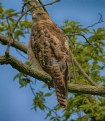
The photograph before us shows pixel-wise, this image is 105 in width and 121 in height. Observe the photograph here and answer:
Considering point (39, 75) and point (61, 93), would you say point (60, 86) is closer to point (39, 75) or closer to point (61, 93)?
point (61, 93)

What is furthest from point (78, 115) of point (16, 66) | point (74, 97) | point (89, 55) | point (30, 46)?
point (16, 66)

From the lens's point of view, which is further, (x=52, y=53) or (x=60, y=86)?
(x=52, y=53)

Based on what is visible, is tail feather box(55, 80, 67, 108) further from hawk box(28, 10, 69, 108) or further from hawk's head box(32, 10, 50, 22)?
hawk's head box(32, 10, 50, 22)

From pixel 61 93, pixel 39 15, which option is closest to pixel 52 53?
pixel 61 93

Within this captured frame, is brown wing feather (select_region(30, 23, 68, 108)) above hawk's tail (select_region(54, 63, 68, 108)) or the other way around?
above

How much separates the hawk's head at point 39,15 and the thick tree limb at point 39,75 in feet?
5.92

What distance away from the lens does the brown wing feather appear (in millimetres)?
7551

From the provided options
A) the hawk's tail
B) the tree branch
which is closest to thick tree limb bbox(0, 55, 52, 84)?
the hawk's tail

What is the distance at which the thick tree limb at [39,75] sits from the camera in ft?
22.5

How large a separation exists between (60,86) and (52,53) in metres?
0.70

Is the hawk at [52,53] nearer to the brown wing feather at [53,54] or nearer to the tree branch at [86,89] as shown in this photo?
the brown wing feather at [53,54]

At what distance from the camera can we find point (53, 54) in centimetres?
796

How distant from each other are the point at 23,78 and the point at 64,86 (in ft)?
8.86

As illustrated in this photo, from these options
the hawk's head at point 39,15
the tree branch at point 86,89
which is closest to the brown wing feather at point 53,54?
the tree branch at point 86,89
